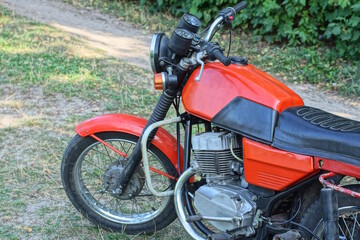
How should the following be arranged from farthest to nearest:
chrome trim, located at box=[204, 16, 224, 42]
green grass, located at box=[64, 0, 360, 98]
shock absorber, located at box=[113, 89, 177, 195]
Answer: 1. green grass, located at box=[64, 0, 360, 98]
2. shock absorber, located at box=[113, 89, 177, 195]
3. chrome trim, located at box=[204, 16, 224, 42]

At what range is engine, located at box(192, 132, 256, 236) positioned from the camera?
314 cm

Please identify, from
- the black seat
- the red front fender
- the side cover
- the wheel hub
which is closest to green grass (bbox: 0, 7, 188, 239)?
the wheel hub

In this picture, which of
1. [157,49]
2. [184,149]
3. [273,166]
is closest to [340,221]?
[273,166]

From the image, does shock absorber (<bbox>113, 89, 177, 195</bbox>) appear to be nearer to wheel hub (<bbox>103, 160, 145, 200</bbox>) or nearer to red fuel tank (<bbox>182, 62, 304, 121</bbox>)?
wheel hub (<bbox>103, 160, 145, 200</bbox>)

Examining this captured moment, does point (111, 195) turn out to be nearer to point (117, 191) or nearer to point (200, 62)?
point (117, 191)

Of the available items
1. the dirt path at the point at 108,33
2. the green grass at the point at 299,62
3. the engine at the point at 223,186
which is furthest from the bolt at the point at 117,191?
the green grass at the point at 299,62

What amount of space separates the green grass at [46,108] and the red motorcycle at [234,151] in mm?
560

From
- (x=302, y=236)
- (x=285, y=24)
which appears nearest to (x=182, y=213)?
(x=302, y=236)

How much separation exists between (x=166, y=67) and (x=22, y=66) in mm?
3991

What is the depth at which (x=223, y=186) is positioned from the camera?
10.7 ft

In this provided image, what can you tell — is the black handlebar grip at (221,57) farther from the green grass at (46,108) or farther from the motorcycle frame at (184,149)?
the green grass at (46,108)

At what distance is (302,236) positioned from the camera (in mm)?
3020

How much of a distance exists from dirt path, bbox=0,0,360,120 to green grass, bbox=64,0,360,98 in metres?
0.18

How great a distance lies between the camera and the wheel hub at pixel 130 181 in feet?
12.5
